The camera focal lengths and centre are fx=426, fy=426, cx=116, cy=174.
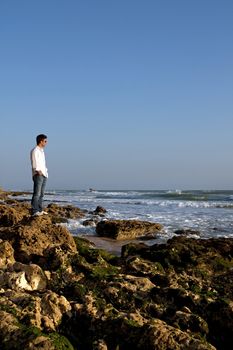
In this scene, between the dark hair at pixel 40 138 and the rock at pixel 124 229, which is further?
the rock at pixel 124 229

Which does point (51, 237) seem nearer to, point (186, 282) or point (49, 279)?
point (49, 279)

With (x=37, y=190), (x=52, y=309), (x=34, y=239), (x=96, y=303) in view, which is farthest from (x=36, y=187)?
(x=52, y=309)

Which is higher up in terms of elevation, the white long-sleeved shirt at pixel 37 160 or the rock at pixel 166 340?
the white long-sleeved shirt at pixel 37 160

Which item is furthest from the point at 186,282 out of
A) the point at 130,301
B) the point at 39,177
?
the point at 39,177

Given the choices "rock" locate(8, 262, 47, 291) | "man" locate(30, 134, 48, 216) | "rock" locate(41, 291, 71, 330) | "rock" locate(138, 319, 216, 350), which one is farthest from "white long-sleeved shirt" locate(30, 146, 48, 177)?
"rock" locate(138, 319, 216, 350)

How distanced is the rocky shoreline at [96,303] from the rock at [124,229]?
21.3 feet

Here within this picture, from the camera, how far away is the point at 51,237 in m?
7.14

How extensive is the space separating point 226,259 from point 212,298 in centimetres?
455

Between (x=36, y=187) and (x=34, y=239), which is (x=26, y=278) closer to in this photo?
(x=34, y=239)

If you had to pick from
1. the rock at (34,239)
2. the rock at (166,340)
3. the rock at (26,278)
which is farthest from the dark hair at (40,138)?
the rock at (166,340)

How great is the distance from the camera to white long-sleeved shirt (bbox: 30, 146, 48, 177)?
10188mm

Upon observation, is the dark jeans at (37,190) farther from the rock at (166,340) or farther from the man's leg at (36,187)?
the rock at (166,340)

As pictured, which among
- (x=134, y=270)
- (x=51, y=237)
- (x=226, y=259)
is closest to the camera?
(x=134, y=270)

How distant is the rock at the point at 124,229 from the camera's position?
13.7m
